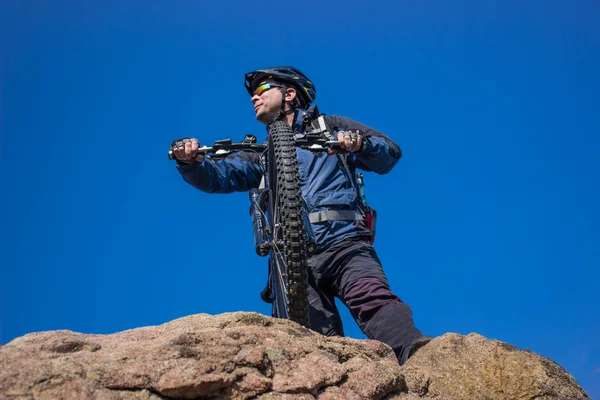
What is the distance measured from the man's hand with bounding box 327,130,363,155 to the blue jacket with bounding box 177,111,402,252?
17 centimetres

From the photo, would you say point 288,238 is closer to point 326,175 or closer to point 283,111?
point 326,175

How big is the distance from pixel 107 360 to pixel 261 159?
403 cm

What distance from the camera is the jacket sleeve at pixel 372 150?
6633 mm

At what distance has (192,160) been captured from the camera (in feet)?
22.0

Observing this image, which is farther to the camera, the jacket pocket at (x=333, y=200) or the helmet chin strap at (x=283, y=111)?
the helmet chin strap at (x=283, y=111)

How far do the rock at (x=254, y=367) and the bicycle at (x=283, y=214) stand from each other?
3.17 ft

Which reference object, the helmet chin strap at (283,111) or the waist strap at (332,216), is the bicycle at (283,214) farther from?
the helmet chin strap at (283,111)

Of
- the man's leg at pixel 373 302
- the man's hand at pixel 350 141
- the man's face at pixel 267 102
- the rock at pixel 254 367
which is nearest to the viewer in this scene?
the rock at pixel 254 367

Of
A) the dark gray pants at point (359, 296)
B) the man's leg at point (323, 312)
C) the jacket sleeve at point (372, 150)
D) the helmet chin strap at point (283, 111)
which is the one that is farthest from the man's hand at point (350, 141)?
the helmet chin strap at point (283, 111)

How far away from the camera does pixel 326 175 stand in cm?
674

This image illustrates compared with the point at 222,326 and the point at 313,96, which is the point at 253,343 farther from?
the point at 313,96

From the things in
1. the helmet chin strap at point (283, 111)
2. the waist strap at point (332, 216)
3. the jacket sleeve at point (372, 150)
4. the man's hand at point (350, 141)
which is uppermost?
the helmet chin strap at point (283, 111)

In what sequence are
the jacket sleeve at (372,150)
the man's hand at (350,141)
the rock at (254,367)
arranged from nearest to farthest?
the rock at (254,367), the man's hand at (350,141), the jacket sleeve at (372,150)

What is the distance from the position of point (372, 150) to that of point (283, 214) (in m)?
1.70
